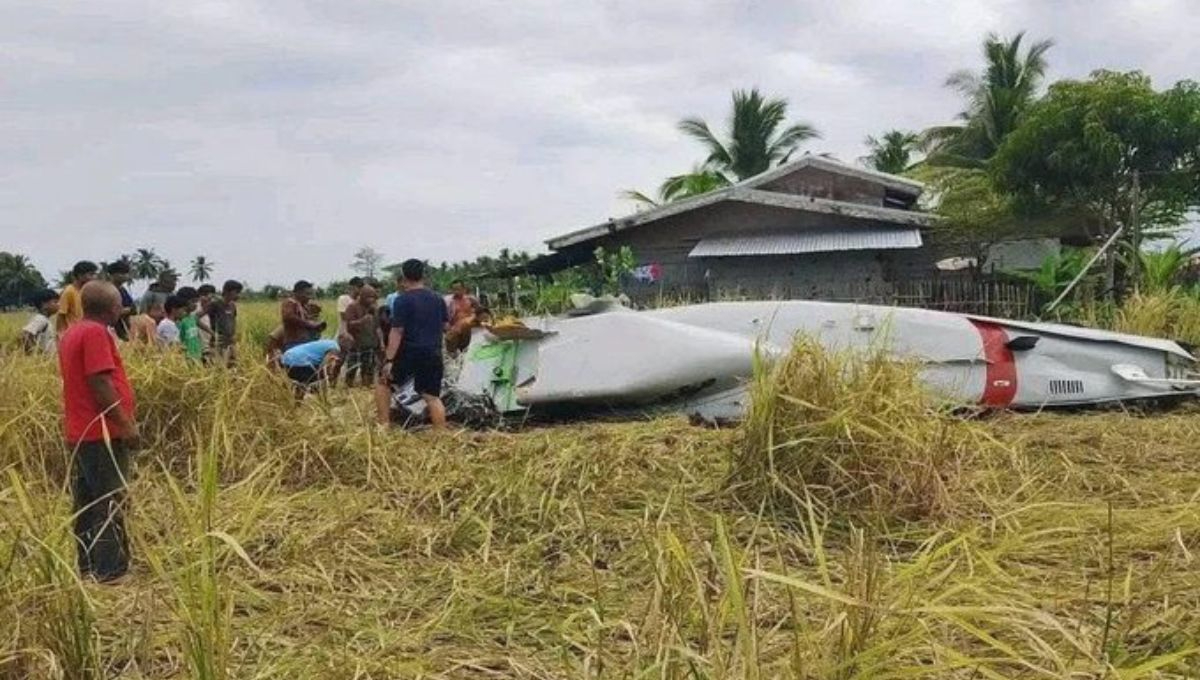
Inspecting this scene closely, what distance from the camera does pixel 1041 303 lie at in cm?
1417

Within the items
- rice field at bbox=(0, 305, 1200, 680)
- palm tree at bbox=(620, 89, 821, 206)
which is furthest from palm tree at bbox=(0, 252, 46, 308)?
rice field at bbox=(0, 305, 1200, 680)

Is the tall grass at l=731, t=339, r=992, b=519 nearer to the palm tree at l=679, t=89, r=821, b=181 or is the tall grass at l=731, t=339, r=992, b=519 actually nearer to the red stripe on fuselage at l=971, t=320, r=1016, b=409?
the red stripe on fuselage at l=971, t=320, r=1016, b=409

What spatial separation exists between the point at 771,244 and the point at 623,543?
1330cm

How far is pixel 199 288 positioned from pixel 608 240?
30.5 feet

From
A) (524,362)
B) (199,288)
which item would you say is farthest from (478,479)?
(199,288)

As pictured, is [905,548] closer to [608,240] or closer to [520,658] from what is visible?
[520,658]

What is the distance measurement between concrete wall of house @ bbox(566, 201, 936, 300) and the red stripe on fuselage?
8.44 m

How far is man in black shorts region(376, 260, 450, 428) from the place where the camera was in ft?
23.8

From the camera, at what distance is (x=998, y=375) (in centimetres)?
725

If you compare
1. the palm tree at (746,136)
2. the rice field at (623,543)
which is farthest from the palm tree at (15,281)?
the rice field at (623,543)

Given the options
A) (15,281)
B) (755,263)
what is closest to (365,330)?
(755,263)

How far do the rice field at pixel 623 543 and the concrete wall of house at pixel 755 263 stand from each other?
9.81 meters

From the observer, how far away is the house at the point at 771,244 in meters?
16.3

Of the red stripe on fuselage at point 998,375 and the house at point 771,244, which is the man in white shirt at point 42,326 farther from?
the house at point 771,244
